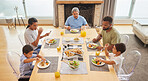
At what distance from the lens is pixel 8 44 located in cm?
360

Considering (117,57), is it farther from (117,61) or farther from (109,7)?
(109,7)

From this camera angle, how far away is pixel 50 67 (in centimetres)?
160

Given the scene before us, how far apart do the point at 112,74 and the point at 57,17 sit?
12.1ft

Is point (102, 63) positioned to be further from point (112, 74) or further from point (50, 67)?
point (50, 67)

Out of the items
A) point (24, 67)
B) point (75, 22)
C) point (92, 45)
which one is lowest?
point (24, 67)

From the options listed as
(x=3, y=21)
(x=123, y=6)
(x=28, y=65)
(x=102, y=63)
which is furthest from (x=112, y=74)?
(x=3, y=21)

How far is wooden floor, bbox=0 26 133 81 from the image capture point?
2.48m

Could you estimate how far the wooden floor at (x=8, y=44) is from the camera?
2.48m

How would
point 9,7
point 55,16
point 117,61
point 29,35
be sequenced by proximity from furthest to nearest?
point 9,7
point 55,16
point 29,35
point 117,61

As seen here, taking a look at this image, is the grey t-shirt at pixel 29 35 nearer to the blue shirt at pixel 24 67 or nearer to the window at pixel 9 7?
the blue shirt at pixel 24 67

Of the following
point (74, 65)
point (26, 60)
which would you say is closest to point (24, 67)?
point (26, 60)

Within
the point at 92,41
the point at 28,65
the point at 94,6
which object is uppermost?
the point at 94,6

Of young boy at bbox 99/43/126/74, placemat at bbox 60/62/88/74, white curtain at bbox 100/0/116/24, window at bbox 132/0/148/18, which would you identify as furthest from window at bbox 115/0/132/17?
placemat at bbox 60/62/88/74

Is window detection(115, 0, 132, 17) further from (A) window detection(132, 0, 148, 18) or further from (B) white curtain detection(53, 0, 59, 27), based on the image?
(B) white curtain detection(53, 0, 59, 27)
